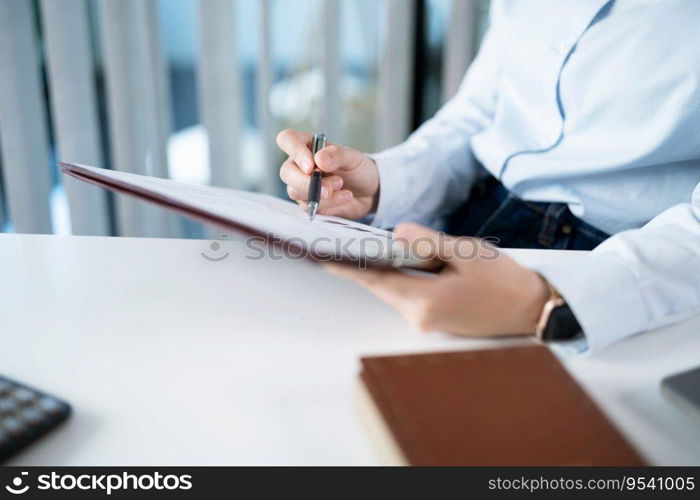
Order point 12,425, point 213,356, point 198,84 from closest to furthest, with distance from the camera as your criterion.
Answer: point 12,425 → point 213,356 → point 198,84

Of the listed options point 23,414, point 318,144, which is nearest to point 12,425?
point 23,414

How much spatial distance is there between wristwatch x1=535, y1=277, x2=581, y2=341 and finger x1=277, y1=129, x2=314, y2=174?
15.2 inches

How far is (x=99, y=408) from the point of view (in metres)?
0.46

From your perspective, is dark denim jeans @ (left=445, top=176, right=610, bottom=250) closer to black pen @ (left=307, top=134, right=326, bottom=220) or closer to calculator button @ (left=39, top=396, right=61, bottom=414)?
black pen @ (left=307, top=134, right=326, bottom=220)

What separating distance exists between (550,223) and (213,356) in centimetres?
60

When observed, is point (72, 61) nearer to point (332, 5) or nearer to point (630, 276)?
point (332, 5)

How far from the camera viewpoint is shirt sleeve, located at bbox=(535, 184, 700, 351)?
56 cm

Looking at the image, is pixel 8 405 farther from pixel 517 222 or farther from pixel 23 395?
pixel 517 222

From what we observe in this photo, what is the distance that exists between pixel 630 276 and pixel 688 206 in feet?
0.52

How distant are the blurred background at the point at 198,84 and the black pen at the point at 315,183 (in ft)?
2.78

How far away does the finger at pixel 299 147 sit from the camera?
834 millimetres

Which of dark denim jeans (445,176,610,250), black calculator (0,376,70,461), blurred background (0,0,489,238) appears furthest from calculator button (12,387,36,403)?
blurred background (0,0,489,238)

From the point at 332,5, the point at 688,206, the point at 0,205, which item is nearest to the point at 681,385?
the point at 688,206

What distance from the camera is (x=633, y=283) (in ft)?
1.92
